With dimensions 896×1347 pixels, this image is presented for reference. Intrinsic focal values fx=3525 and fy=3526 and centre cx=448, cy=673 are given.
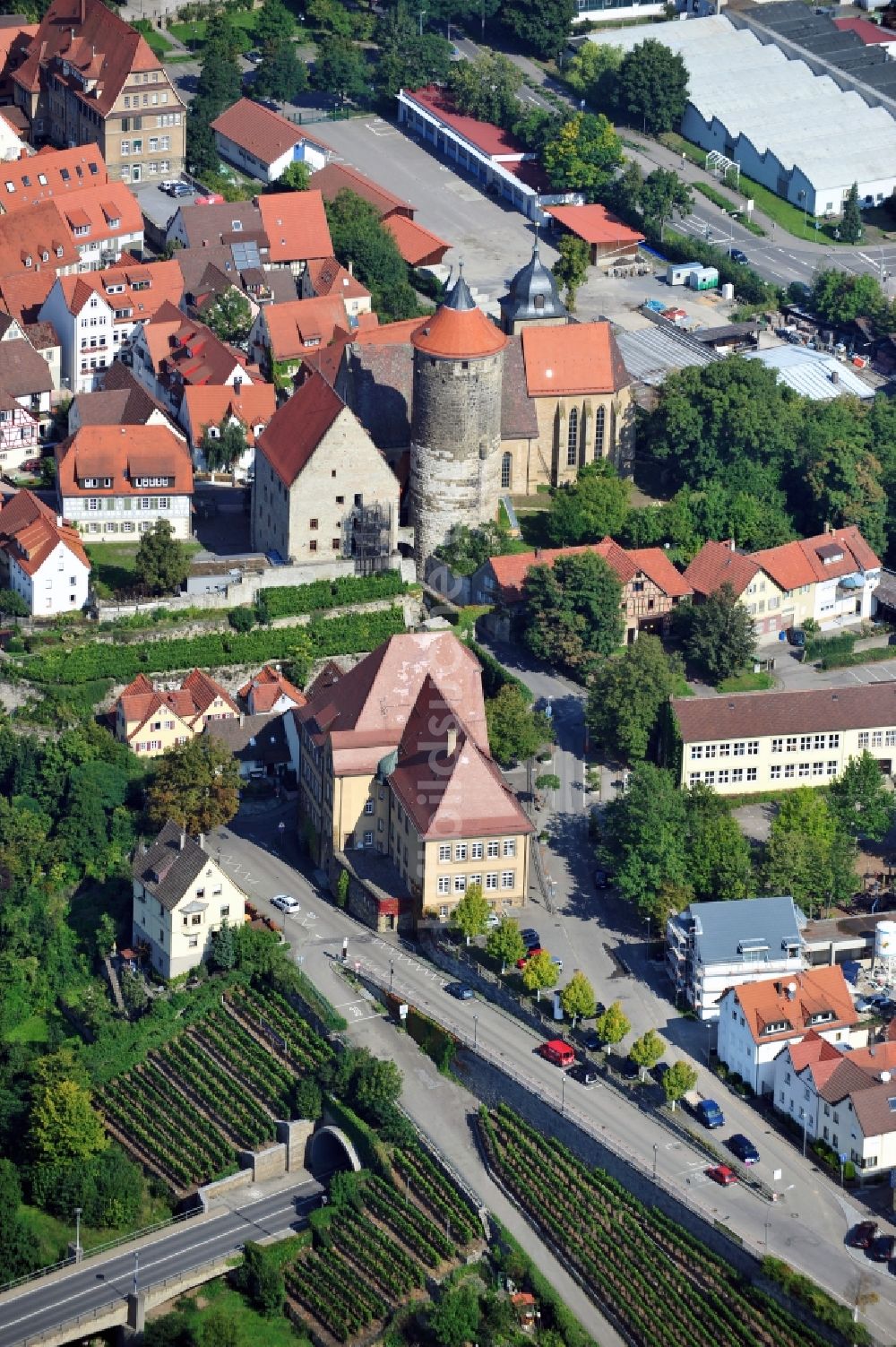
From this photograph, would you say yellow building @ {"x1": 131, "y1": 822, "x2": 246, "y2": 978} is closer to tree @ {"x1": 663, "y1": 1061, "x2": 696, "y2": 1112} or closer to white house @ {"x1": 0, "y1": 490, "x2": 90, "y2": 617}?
white house @ {"x1": 0, "y1": 490, "x2": 90, "y2": 617}

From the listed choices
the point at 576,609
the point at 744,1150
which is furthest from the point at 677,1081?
the point at 576,609

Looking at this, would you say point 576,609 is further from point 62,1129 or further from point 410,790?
point 62,1129

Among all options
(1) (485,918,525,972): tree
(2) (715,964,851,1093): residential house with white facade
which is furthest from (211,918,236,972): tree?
(2) (715,964,851,1093): residential house with white facade

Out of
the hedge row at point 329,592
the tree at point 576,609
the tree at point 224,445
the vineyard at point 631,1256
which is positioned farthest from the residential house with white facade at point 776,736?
the tree at point 224,445

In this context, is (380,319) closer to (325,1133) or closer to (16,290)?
(16,290)

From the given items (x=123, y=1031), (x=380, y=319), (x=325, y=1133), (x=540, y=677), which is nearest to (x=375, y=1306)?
(x=325, y=1133)

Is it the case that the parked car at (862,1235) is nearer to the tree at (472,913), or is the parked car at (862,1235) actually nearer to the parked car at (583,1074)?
the parked car at (583,1074)

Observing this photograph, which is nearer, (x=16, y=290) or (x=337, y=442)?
(x=337, y=442)
